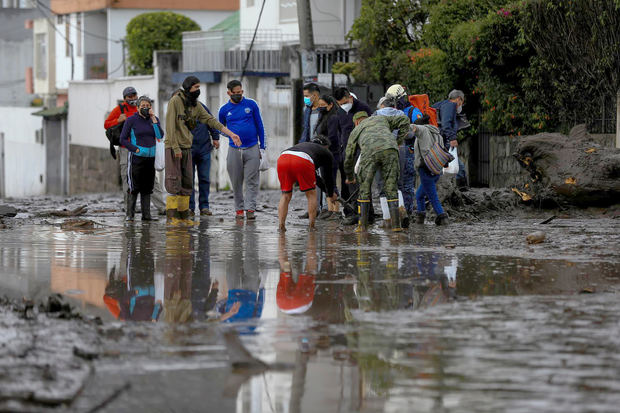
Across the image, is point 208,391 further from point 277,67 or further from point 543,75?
point 277,67

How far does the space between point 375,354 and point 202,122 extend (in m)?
9.46

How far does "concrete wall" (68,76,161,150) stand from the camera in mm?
38781

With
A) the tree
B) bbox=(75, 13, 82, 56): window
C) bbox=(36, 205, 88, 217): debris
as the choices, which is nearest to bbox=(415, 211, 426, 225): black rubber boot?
the tree

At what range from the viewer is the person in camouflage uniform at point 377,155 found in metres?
13.9

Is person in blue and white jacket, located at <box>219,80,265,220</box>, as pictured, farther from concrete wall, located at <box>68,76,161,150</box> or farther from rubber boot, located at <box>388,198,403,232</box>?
concrete wall, located at <box>68,76,161,150</box>

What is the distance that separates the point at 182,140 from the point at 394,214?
11.1 feet

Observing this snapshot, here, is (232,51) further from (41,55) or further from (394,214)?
(41,55)

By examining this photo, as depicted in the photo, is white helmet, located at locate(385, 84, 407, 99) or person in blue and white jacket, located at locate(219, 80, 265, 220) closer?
white helmet, located at locate(385, 84, 407, 99)

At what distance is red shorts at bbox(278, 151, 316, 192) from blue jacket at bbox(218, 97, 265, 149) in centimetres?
235

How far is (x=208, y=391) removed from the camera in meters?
5.99

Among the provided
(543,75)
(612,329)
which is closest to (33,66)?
(543,75)

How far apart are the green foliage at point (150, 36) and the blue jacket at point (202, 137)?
85.5ft

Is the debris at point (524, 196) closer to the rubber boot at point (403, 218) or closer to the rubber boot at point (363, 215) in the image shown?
the rubber boot at point (403, 218)

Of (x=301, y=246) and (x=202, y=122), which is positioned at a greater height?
(x=202, y=122)
